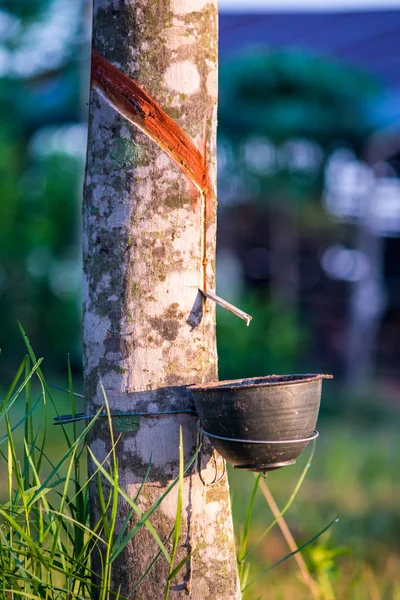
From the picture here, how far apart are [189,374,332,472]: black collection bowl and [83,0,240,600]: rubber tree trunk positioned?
0.42ft

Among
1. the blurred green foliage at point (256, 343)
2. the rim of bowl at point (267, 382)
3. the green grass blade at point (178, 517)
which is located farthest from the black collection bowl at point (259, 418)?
the blurred green foliage at point (256, 343)

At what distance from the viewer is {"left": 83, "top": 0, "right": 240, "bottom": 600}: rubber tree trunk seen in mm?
1701

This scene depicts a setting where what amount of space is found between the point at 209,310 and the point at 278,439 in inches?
13.7

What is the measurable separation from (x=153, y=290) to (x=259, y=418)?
1.22ft

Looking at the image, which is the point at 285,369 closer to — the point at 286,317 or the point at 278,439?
the point at 286,317

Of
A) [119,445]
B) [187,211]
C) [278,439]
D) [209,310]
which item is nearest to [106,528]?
[119,445]

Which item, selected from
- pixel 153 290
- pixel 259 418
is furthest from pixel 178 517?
pixel 153 290

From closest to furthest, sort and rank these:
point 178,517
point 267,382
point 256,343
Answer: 1. point 178,517
2. point 267,382
3. point 256,343

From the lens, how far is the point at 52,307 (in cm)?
1009

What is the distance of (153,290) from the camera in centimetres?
171

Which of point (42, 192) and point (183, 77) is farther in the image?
point (42, 192)

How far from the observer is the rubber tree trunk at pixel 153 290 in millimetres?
1701

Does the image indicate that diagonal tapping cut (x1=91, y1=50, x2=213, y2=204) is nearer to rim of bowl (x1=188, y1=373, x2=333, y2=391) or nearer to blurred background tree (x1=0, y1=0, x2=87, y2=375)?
rim of bowl (x1=188, y1=373, x2=333, y2=391)

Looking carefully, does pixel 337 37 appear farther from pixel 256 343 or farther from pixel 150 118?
pixel 150 118
